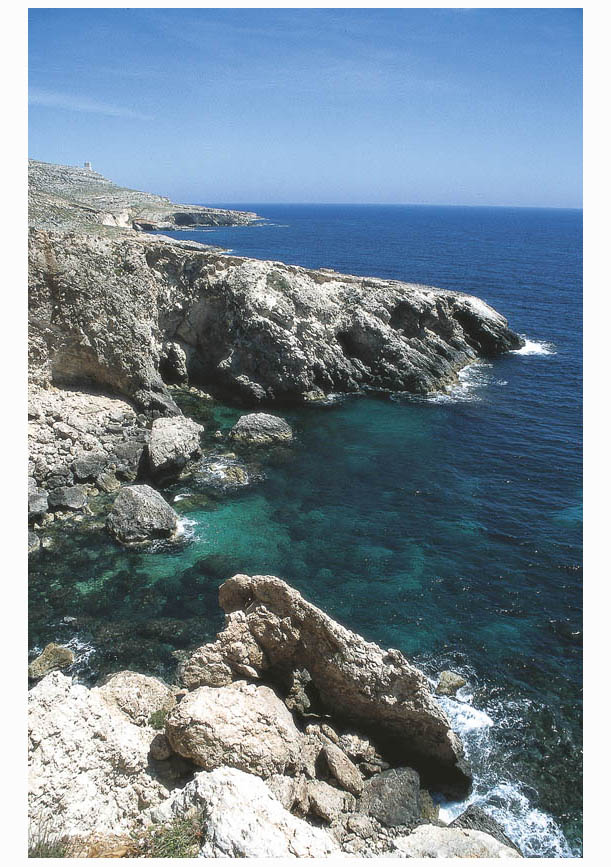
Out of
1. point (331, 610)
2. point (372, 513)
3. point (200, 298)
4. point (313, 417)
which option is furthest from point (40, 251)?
A: point (331, 610)

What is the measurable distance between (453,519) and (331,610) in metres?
10.3

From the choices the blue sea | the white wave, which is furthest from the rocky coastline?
the white wave

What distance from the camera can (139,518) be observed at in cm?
2781

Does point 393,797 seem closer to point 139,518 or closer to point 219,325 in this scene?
point 139,518

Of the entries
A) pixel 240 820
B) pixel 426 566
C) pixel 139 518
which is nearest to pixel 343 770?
pixel 240 820

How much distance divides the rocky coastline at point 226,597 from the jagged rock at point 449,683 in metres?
0.09

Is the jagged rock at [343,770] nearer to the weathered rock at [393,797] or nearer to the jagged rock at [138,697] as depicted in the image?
the weathered rock at [393,797]

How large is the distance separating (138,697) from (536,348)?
2378 inches

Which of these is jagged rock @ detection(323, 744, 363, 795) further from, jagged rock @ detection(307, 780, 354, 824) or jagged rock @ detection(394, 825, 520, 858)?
jagged rock @ detection(394, 825, 520, 858)

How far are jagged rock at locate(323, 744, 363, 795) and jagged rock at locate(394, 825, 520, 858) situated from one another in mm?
2431

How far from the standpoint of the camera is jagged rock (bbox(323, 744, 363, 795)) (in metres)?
14.6

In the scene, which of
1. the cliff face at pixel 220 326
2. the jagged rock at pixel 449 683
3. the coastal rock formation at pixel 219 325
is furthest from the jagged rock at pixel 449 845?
the cliff face at pixel 220 326
